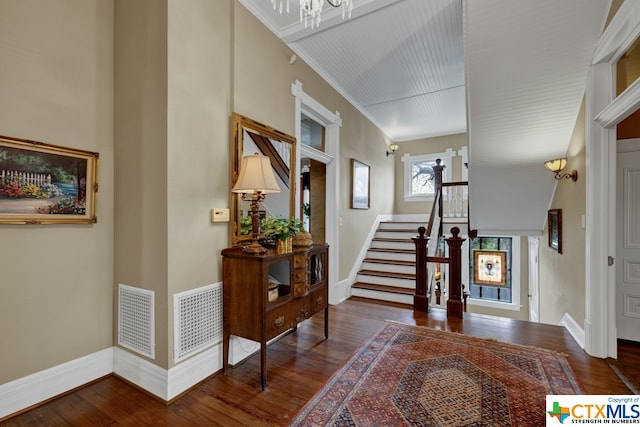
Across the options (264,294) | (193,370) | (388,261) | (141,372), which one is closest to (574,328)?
(388,261)

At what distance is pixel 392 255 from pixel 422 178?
2.74 m

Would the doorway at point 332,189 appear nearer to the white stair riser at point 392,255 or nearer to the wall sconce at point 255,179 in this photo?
the white stair riser at point 392,255

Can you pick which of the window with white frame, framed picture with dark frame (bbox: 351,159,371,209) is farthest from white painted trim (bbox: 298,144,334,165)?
the window with white frame

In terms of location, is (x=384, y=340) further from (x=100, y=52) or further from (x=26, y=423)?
(x=100, y=52)

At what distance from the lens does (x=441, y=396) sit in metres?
2.03

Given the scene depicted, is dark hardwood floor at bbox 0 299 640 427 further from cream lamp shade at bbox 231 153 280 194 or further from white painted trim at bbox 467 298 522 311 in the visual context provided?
white painted trim at bbox 467 298 522 311

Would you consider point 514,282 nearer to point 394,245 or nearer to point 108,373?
point 394,245

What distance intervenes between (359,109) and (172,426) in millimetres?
4994

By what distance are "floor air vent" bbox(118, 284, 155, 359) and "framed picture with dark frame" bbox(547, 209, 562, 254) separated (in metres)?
4.71

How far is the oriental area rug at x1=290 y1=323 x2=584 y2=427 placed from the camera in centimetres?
182

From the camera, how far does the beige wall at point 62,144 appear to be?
→ 1.86 meters

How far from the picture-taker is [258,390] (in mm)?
2145

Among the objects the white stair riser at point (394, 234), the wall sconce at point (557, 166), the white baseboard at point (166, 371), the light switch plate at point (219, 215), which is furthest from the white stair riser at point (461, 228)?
the white baseboard at point (166, 371)

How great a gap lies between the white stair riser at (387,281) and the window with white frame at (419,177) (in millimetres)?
3074
